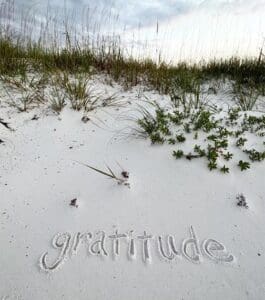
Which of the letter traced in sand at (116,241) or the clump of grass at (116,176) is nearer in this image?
the letter traced in sand at (116,241)

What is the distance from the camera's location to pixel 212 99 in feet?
13.0

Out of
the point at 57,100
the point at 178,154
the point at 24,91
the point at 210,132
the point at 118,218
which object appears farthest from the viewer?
the point at 24,91

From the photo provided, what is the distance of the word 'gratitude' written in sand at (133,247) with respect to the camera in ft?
5.45

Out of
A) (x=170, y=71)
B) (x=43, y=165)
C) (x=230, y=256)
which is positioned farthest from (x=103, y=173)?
(x=170, y=71)

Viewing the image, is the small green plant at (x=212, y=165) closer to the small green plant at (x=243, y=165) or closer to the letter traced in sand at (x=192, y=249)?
the small green plant at (x=243, y=165)

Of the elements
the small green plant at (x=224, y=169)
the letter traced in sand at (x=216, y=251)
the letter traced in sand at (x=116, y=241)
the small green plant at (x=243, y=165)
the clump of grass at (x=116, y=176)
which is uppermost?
the small green plant at (x=243, y=165)

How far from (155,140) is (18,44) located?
3.09 m

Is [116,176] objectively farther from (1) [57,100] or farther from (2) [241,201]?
(1) [57,100]

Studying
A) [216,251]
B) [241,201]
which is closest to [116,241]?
[216,251]

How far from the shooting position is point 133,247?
5.68 feet

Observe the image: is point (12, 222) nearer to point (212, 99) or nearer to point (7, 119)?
point (7, 119)

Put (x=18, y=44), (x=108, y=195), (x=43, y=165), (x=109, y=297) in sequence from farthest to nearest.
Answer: (x=18, y=44) → (x=43, y=165) → (x=108, y=195) → (x=109, y=297)

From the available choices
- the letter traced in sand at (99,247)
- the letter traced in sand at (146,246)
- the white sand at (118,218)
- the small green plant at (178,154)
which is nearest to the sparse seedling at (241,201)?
the white sand at (118,218)

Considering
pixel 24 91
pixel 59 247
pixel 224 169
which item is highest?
pixel 24 91
